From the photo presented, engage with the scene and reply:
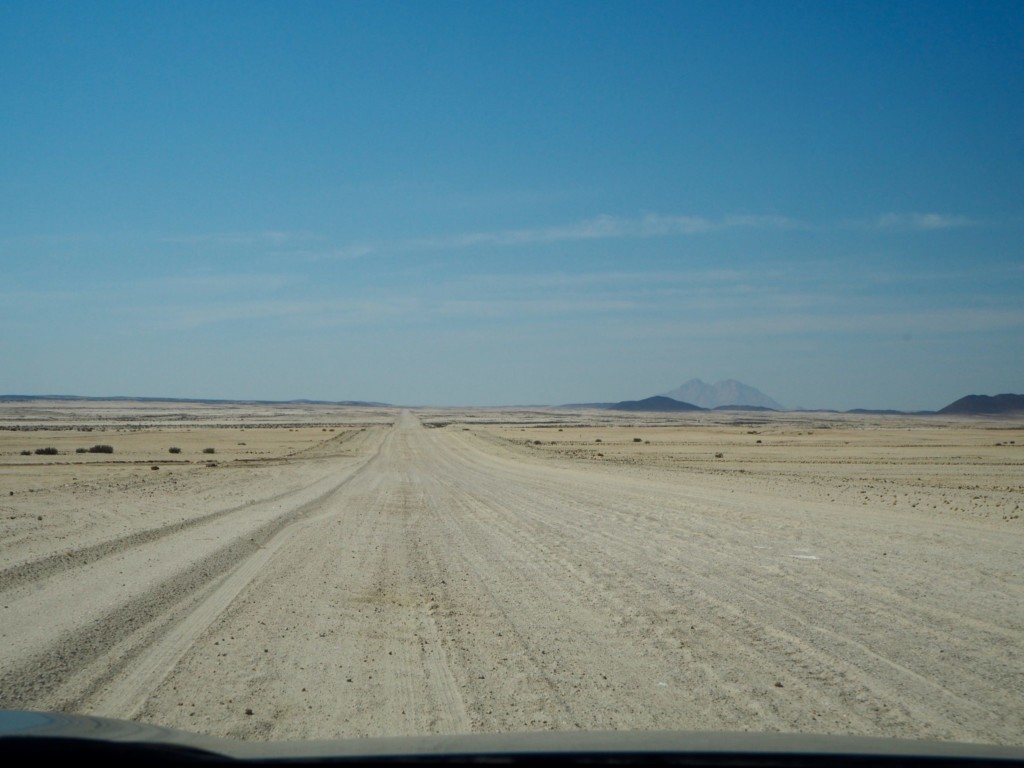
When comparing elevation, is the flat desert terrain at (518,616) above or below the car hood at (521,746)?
below

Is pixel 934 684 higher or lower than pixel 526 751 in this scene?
lower

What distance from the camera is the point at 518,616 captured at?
896cm

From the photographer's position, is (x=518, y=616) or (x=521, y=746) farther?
(x=518, y=616)

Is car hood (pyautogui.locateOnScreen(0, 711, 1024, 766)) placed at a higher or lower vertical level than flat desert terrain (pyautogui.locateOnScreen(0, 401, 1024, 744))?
higher

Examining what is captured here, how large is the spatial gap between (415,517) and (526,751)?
590 inches

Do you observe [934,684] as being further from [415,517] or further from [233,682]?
[415,517]

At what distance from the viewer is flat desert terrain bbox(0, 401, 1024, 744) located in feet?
19.5

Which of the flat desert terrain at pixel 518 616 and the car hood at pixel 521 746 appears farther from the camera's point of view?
the flat desert terrain at pixel 518 616

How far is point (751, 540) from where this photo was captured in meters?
14.3

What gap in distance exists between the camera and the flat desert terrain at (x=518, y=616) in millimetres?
5953

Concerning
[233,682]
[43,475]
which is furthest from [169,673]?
[43,475]

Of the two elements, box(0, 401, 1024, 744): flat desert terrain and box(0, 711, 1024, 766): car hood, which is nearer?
box(0, 711, 1024, 766): car hood

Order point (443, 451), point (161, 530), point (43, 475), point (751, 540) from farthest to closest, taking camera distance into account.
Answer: point (443, 451) < point (43, 475) < point (161, 530) < point (751, 540)

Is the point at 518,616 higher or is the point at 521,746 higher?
the point at 521,746
